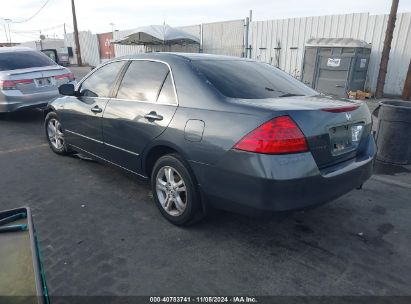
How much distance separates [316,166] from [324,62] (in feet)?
31.5

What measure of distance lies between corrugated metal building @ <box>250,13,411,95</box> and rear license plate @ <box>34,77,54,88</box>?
9.89m

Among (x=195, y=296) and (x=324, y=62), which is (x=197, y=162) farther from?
(x=324, y=62)

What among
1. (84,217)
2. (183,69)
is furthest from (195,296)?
(183,69)

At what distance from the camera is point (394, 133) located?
5.19 m

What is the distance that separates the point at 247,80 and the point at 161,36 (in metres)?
17.8

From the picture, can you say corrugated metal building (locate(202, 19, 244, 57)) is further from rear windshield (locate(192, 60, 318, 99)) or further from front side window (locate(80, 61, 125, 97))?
rear windshield (locate(192, 60, 318, 99))

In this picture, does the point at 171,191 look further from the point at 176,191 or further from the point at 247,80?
the point at 247,80

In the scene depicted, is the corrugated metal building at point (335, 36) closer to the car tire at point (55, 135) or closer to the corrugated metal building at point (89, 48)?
the car tire at point (55, 135)

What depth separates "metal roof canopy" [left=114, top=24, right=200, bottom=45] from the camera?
62.8ft

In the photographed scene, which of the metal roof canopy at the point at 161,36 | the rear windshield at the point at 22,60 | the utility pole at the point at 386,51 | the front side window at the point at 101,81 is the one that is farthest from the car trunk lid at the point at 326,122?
the metal roof canopy at the point at 161,36

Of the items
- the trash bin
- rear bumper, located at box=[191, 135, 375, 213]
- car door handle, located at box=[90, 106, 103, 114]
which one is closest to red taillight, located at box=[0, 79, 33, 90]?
car door handle, located at box=[90, 106, 103, 114]

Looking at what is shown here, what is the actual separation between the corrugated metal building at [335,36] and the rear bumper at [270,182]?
34.1 ft

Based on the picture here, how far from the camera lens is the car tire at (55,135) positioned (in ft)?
17.0

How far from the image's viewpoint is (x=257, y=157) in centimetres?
246
